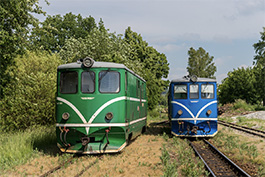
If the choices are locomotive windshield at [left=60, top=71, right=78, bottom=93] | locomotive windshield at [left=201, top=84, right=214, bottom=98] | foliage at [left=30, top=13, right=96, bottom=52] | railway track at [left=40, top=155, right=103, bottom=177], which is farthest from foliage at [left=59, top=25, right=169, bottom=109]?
railway track at [left=40, top=155, right=103, bottom=177]

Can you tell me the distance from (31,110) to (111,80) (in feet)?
24.3

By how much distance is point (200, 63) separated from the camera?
67.6 m

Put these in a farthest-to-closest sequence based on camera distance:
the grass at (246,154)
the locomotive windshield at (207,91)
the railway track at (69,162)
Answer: the locomotive windshield at (207,91) < the grass at (246,154) < the railway track at (69,162)

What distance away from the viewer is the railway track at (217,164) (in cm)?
809

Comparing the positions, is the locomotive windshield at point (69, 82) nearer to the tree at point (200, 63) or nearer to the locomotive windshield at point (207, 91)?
the locomotive windshield at point (207, 91)

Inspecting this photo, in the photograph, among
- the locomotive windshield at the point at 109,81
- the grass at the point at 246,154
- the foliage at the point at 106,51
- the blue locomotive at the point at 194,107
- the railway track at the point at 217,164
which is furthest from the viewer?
the foliage at the point at 106,51

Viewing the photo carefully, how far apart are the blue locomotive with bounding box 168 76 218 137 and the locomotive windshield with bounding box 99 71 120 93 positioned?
5363 mm

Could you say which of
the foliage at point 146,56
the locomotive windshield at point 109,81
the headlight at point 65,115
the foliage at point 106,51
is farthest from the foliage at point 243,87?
the headlight at point 65,115

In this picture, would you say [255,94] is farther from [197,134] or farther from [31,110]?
[31,110]

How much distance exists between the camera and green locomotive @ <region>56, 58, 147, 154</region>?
9.54m

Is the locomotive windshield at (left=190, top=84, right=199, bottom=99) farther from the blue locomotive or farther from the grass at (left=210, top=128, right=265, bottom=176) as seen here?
the grass at (left=210, top=128, right=265, bottom=176)

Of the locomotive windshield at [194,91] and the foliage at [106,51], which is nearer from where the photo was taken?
the locomotive windshield at [194,91]

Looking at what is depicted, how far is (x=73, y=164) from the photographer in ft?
28.3

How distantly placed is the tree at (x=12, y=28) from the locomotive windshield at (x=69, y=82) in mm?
1776
